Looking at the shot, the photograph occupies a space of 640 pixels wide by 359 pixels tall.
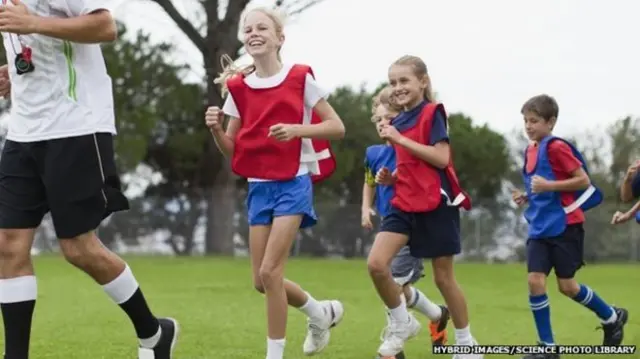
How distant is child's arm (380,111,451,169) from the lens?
23.1ft

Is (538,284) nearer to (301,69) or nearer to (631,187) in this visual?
(631,187)

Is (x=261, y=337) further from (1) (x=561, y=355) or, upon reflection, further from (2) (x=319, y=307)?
(1) (x=561, y=355)

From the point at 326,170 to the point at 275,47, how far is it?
0.77m

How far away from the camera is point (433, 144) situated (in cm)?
722

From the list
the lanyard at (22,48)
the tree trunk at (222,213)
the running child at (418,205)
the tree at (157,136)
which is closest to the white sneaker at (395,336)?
the running child at (418,205)

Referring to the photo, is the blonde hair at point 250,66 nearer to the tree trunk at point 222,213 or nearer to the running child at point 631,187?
the running child at point 631,187

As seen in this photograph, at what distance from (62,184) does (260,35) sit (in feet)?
5.57

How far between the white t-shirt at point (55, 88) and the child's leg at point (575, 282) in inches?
139

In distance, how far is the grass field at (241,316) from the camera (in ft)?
26.8

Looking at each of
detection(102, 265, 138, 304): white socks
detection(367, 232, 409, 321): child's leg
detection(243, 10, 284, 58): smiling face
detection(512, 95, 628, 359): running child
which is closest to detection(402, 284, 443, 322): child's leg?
detection(512, 95, 628, 359): running child

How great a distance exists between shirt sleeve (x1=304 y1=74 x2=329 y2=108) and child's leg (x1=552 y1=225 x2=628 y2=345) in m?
2.15

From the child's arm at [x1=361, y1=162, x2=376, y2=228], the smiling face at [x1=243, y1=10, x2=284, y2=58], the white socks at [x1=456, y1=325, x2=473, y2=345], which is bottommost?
the white socks at [x1=456, y1=325, x2=473, y2=345]

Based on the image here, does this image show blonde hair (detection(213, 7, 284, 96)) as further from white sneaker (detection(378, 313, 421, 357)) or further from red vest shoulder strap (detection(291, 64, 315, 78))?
white sneaker (detection(378, 313, 421, 357))

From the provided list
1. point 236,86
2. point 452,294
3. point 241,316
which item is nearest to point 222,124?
point 236,86
